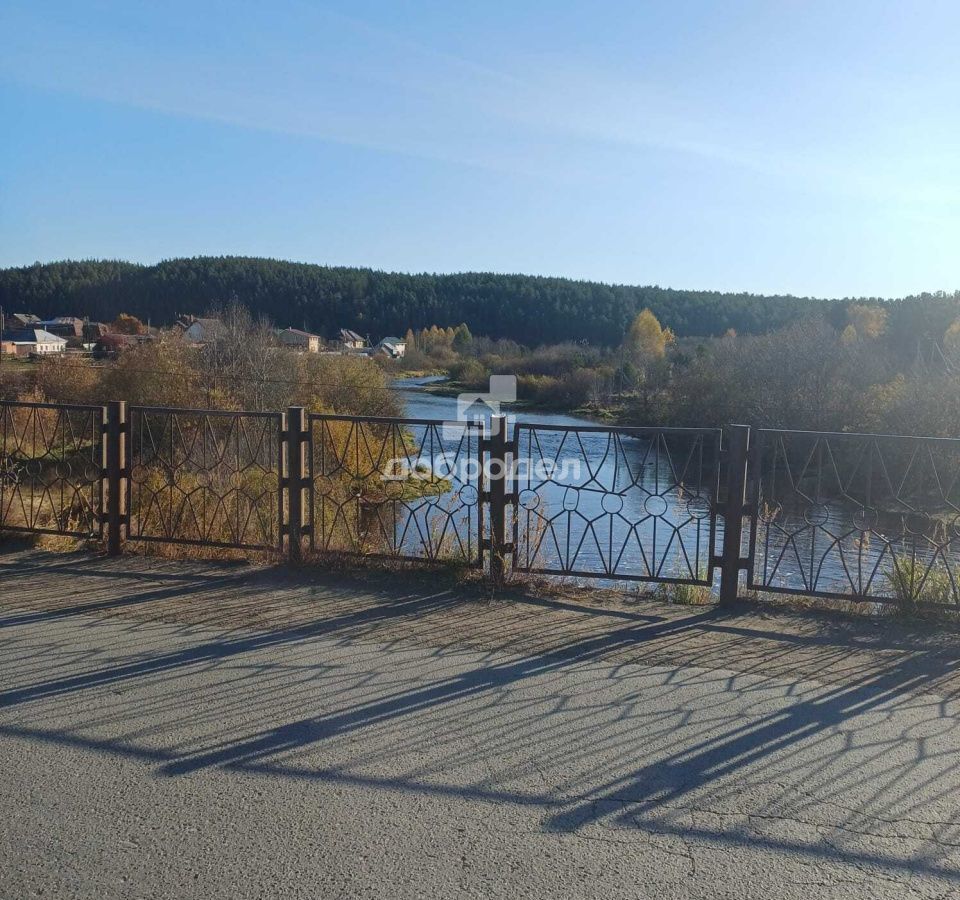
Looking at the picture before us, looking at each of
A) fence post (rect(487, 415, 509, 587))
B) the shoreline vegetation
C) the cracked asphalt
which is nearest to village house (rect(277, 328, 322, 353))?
the shoreline vegetation

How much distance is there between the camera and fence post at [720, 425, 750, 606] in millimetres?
6031

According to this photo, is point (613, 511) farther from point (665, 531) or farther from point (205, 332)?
point (205, 332)

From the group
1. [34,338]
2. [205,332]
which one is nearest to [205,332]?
[205,332]

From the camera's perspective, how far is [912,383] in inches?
1180

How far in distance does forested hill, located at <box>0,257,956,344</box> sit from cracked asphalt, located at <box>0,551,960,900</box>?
8073cm

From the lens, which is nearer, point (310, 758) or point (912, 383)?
point (310, 758)

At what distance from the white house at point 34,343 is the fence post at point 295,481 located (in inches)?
2138

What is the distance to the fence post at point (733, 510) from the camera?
19.8 feet

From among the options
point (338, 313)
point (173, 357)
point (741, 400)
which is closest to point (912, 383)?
point (741, 400)

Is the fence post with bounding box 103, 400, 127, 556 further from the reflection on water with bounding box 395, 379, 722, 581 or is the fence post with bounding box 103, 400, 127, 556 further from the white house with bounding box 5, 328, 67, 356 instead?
the white house with bounding box 5, 328, 67, 356

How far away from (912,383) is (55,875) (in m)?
31.7

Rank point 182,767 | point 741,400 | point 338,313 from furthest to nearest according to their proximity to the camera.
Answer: point 338,313 < point 741,400 < point 182,767

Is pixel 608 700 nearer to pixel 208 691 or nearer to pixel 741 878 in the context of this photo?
pixel 741 878

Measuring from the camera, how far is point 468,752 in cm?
369
